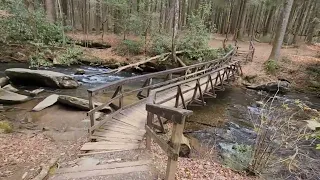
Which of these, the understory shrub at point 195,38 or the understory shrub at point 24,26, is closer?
the understory shrub at point 24,26

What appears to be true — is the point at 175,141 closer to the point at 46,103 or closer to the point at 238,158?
the point at 238,158

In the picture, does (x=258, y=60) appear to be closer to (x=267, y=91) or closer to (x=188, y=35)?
(x=267, y=91)

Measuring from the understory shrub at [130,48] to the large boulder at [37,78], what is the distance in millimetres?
8486

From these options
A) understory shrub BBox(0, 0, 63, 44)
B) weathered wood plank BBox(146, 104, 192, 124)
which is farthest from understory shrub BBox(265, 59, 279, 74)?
understory shrub BBox(0, 0, 63, 44)

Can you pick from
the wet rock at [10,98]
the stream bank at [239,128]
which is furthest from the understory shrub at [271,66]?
the wet rock at [10,98]

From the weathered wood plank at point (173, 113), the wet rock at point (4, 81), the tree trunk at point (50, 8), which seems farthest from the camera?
the tree trunk at point (50, 8)

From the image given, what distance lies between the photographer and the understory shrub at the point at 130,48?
64.2 ft

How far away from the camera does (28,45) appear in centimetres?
1723

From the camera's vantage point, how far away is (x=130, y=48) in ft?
64.3

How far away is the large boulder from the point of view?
37.3 ft

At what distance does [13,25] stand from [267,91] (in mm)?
17886

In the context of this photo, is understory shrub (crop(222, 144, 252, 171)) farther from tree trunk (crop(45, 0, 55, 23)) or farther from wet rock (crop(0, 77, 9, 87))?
tree trunk (crop(45, 0, 55, 23))

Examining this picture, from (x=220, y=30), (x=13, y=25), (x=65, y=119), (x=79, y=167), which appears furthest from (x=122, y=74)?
(x=220, y=30)

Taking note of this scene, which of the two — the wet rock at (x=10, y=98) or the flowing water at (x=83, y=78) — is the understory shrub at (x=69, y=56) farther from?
the wet rock at (x=10, y=98)
